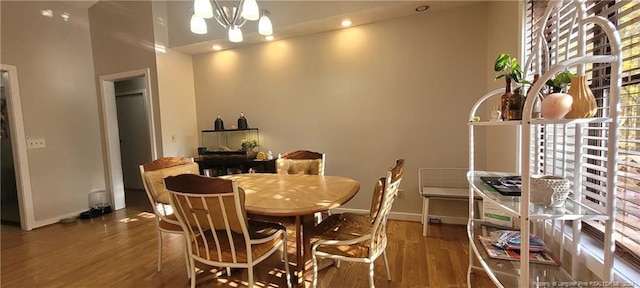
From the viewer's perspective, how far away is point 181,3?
358cm

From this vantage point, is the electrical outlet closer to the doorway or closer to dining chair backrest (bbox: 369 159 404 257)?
the doorway

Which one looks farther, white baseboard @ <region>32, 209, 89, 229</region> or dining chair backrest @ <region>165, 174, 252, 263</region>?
white baseboard @ <region>32, 209, 89, 229</region>

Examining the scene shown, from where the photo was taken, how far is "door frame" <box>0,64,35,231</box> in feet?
10.3

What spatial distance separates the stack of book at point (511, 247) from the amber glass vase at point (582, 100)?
774 mm

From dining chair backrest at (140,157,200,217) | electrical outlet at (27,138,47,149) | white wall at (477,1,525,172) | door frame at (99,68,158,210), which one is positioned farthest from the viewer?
door frame at (99,68,158,210)

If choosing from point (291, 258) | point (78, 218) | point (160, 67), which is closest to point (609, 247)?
point (291, 258)

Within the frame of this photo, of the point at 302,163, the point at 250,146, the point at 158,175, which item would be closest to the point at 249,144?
the point at 250,146

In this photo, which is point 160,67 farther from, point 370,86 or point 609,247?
point 609,247

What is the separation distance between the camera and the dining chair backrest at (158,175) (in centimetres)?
211

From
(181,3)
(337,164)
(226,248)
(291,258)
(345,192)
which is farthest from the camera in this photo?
(181,3)

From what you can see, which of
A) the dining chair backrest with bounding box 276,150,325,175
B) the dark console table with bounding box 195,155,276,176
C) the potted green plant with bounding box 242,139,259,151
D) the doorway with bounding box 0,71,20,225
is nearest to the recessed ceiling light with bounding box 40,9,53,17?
the doorway with bounding box 0,71,20,225

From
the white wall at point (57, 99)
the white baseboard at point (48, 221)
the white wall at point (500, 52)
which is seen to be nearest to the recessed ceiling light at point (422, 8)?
the white wall at point (500, 52)

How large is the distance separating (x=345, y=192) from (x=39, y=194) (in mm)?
4045

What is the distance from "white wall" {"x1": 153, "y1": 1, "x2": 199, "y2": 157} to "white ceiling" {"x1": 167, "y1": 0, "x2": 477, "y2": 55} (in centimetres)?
12
